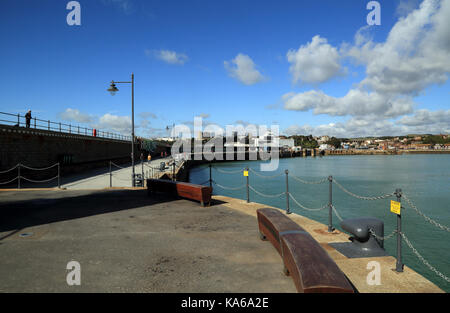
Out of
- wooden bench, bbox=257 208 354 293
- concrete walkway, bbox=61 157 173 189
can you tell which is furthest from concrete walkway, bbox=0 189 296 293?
concrete walkway, bbox=61 157 173 189

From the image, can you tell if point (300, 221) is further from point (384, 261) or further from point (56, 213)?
point (56, 213)

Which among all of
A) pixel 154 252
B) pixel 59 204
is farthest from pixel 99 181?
pixel 154 252

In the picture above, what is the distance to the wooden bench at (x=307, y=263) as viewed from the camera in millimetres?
3365

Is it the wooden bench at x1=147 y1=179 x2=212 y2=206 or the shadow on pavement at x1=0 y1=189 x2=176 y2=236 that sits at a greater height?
the wooden bench at x1=147 y1=179 x2=212 y2=206

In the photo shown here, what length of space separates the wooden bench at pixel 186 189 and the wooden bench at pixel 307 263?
519 centimetres

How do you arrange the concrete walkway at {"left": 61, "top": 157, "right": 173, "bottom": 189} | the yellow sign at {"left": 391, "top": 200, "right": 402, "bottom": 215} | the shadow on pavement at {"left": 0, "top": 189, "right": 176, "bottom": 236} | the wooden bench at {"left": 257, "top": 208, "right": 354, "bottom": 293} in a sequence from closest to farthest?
the wooden bench at {"left": 257, "top": 208, "right": 354, "bottom": 293} → the yellow sign at {"left": 391, "top": 200, "right": 402, "bottom": 215} → the shadow on pavement at {"left": 0, "top": 189, "right": 176, "bottom": 236} → the concrete walkway at {"left": 61, "top": 157, "right": 173, "bottom": 189}

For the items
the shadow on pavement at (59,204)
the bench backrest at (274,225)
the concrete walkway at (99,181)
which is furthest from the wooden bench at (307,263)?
the concrete walkway at (99,181)

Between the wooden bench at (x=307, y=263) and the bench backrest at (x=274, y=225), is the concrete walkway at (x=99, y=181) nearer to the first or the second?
the bench backrest at (x=274, y=225)

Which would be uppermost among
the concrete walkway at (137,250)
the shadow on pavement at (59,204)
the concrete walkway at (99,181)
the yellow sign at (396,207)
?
the yellow sign at (396,207)

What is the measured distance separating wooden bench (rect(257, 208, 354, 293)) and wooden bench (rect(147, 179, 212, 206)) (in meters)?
5.19

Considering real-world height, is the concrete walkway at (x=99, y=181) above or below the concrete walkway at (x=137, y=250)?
above

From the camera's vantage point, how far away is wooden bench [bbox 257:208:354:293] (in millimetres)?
3365

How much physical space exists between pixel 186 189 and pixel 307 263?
7742mm

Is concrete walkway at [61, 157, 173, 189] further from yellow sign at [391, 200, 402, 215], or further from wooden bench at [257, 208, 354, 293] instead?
yellow sign at [391, 200, 402, 215]
